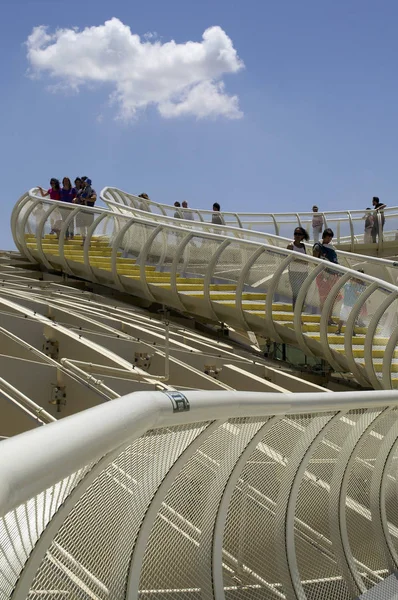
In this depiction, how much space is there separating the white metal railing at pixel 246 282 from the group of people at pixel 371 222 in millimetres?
12389

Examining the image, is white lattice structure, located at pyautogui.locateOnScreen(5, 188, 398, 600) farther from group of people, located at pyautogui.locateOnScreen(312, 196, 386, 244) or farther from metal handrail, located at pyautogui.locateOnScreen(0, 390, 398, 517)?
group of people, located at pyautogui.locateOnScreen(312, 196, 386, 244)

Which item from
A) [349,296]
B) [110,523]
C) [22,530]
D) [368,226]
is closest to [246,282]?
[349,296]

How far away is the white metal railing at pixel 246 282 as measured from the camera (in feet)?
40.0

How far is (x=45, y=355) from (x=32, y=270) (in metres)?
9.44

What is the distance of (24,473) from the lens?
6.79 ft

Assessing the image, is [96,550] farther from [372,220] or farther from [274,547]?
[372,220]

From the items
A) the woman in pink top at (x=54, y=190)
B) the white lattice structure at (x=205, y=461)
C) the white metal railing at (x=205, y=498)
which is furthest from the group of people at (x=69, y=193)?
the white metal railing at (x=205, y=498)

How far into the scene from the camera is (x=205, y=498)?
4.07 meters

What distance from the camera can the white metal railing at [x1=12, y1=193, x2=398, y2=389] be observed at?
40.0 feet

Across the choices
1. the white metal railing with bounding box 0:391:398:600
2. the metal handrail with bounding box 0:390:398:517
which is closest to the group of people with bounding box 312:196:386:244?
the white metal railing with bounding box 0:391:398:600

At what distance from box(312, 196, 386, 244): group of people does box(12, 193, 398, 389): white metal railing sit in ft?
40.6

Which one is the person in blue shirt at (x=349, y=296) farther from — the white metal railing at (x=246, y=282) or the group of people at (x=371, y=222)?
the group of people at (x=371, y=222)

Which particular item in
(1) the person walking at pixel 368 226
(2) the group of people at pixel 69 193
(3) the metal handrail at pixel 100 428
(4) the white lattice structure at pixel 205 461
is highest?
(2) the group of people at pixel 69 193

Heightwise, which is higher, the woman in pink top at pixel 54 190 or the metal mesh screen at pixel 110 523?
the woman in pink top at pixel 54 190
